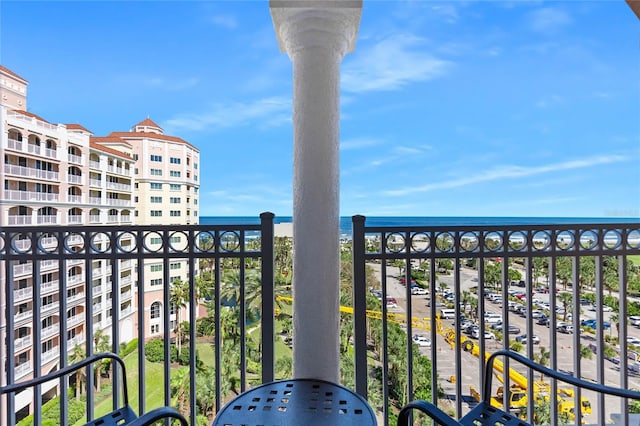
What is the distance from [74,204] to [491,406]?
5.59 m

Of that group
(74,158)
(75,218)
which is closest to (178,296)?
(75,218)

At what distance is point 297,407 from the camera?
113 centimetres

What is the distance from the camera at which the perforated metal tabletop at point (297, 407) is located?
1.05 metres

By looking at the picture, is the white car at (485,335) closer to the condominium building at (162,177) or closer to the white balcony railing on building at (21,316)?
the white balcony railing on building at (21,316)

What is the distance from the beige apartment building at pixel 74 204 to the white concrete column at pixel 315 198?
2.23 feet

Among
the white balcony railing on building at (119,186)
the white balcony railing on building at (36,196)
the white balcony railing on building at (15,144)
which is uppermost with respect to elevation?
the white balcony railing on building at (15,144)

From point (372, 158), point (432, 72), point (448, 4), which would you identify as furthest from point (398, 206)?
point (448, 4)

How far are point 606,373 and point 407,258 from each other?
128 centimetres

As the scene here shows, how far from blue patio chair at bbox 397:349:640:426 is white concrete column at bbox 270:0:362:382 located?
0.52 meters

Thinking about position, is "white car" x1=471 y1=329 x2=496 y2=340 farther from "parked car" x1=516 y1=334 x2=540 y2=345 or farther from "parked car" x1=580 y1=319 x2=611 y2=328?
"parked car" x1=580 y1=319 x2=611 y2=328

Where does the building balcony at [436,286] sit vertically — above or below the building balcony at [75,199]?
below

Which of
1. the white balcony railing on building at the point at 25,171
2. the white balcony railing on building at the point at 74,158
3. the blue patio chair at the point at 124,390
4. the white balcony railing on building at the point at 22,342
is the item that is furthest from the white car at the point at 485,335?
the white balcony railing on building at the point at 74,158

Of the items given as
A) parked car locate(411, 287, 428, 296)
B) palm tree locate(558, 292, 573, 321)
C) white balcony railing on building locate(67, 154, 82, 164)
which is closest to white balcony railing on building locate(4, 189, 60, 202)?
white balcony railing on building locate(67, 154, 82, 164)

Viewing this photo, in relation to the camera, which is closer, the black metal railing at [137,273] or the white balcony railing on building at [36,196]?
the black metal railing at [137,273]
